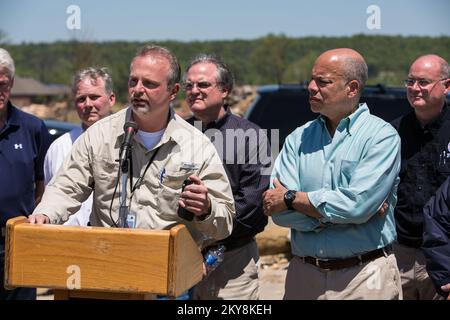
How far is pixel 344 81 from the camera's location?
459 centimetres

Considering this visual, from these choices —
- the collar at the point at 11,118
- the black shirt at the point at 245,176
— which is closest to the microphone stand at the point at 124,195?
the black shirt at the point at 245,176

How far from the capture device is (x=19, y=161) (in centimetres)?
566

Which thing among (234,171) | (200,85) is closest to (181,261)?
(234,171)

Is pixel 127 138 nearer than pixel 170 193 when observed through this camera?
Yes

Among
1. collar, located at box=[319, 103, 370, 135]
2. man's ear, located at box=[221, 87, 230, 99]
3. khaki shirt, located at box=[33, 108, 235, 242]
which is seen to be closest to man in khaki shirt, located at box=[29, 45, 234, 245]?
khaki shirt, located at box=[33, 108, 235, 242]

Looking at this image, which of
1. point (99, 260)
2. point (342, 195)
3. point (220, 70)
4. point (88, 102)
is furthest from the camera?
point (88, 102)

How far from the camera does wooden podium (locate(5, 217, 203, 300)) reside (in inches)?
146

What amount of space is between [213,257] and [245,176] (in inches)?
24.8

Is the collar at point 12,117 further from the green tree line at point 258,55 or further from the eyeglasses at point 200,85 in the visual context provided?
the green tree line at point 258,55

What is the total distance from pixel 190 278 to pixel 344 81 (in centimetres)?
144

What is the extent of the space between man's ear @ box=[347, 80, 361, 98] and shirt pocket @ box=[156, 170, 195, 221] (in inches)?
41.3

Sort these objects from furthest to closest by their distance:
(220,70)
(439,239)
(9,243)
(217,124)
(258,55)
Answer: (258,55)
(220,70)
(217,124)
(439,239)
(9,243)

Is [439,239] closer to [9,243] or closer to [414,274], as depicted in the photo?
[414,274]

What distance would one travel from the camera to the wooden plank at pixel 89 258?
371 centimetres
